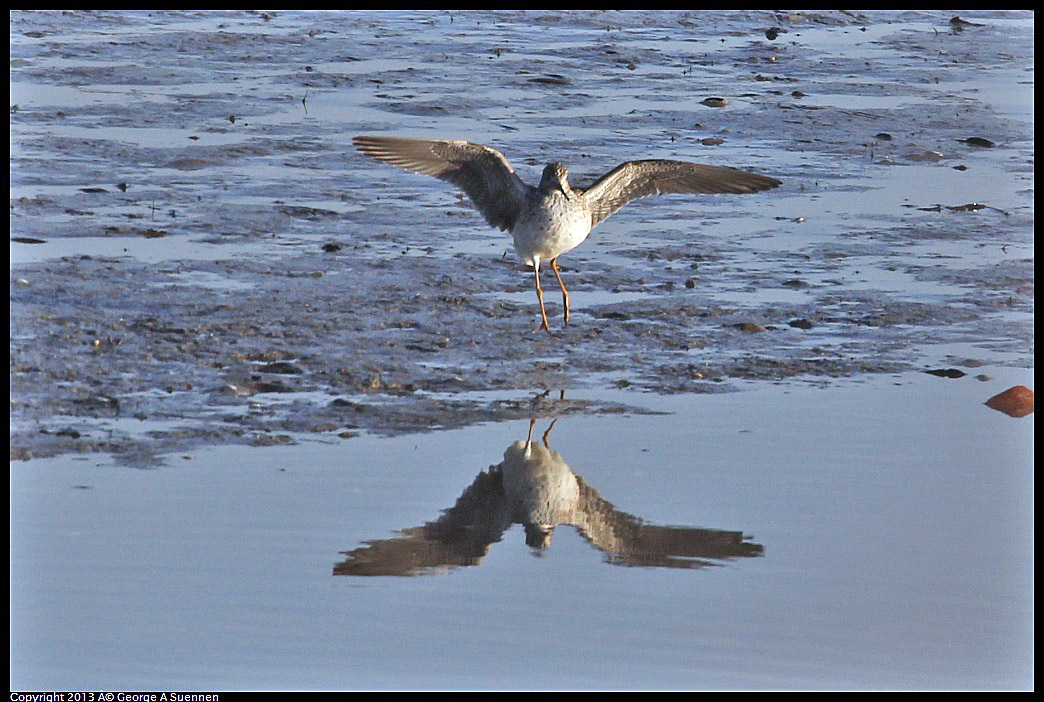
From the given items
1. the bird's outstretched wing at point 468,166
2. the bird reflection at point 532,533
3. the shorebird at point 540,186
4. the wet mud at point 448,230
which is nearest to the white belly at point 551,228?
the shorebird at point 540,186

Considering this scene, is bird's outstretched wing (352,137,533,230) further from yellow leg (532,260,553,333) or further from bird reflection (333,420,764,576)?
bird reflection (333,420,764,576)

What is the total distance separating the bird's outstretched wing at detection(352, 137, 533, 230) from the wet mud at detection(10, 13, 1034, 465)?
51 cm

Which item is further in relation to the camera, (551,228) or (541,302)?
(551,228)

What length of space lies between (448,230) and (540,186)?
1763 mm

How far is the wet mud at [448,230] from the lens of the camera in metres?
7.15

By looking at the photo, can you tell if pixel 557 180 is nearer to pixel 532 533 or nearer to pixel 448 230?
pixel 448 230

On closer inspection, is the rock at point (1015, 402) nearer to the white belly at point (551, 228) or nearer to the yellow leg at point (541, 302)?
the yellow leg at point (541, 302)

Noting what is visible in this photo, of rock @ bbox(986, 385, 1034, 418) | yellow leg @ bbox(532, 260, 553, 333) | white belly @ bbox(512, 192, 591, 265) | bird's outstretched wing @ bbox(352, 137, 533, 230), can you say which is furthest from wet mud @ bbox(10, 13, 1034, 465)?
rock @ bbox(986, 385, 1034, 418)

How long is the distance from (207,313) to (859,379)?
125 inches

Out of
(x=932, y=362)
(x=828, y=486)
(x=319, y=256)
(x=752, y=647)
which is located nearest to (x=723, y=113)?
(x=319, y=256)

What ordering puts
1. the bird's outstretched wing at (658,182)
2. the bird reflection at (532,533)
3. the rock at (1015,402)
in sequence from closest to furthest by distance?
1. the bird reflection at (532,533)
2. the rock at (1015,402)
3. the bird's outstretched wing at (658,182)

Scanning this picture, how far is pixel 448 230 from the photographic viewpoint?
394 inches

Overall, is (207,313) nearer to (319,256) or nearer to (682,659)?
(319,256)

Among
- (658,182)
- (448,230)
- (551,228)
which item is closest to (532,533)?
(551,228)
